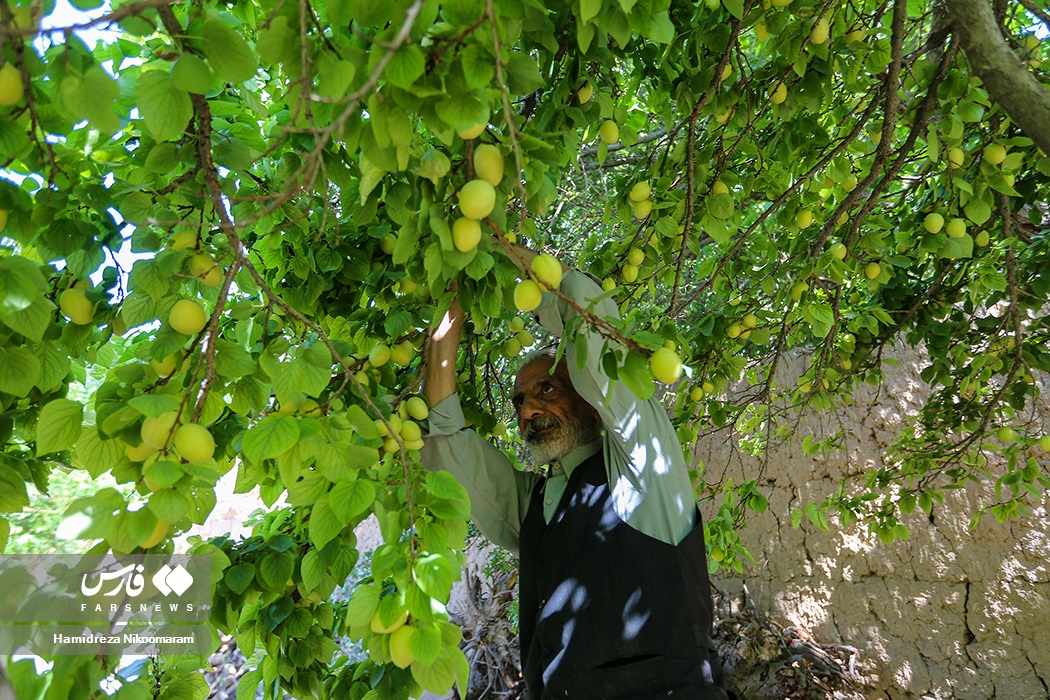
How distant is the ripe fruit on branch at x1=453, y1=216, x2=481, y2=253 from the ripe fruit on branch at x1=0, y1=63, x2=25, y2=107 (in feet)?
2.14

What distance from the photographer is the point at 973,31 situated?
4.87 feet

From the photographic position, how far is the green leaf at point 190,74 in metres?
0.98

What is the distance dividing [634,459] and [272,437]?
1.14 m

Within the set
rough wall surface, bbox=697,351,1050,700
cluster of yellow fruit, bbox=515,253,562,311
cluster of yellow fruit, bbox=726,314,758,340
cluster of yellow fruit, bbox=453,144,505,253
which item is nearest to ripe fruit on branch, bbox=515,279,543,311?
cluster of yellow fruit, bbox=515,253,562,311

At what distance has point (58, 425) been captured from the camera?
110 cm

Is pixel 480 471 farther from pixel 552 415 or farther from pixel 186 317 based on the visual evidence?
pixel 186 317

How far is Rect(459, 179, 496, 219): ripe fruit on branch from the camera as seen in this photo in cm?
106

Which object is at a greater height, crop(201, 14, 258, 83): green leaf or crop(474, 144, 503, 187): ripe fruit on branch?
crop(201, 14, 258, 83): green leaf

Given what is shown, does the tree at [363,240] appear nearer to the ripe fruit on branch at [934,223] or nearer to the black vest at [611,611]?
the ripe fruit on branch at [934,223]

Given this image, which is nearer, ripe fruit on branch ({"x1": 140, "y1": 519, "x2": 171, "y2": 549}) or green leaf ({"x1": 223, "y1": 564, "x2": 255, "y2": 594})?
ripe fruit on branch ({"x1": 140, "y1": 519, "x2": 171, "y2": 549})

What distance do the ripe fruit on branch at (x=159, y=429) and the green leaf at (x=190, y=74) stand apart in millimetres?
455

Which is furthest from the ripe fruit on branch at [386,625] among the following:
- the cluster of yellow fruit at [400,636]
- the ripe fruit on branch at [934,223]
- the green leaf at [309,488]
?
the ripe fruit on branch at [934,223]

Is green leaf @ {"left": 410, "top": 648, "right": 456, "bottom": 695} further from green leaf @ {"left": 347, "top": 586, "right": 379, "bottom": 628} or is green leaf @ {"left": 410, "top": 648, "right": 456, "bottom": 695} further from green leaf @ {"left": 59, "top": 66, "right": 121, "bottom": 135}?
green leaf @ {"left": 59, "top": 66, "right": 121, "bottom": 135}

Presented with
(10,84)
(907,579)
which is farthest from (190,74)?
(907,579)
